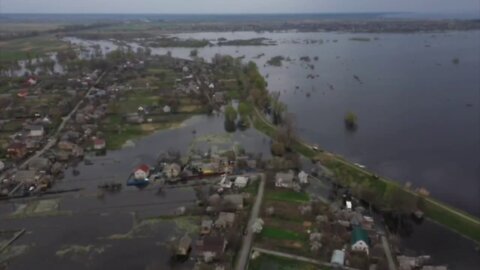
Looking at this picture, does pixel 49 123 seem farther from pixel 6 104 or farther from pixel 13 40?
pixel 13 40

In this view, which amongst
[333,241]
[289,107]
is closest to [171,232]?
[333,241]

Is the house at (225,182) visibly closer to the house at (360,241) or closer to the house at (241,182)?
the house at (241,182)

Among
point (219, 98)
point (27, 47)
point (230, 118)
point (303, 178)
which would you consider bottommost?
point (303, 178)

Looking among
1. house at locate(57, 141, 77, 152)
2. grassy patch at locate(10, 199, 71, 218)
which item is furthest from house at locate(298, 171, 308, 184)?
house at locate(57, 141, 77, 152)

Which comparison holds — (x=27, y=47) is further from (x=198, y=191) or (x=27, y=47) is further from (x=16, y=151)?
(x=198, y=191)

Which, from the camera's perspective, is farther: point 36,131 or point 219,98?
point 219,98

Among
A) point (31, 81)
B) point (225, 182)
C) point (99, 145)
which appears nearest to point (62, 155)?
point (99, 145)

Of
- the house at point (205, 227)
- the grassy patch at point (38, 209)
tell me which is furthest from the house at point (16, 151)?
the house at point (205, 227)
